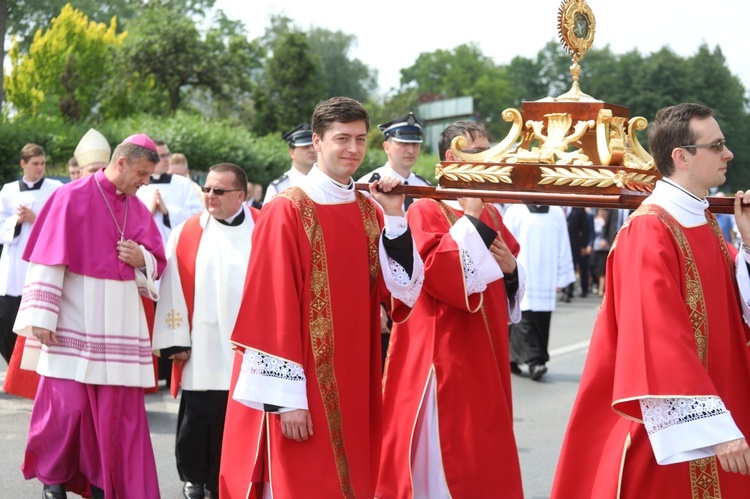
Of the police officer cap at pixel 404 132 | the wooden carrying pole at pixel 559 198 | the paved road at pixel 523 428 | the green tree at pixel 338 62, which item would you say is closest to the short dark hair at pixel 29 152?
the paved road at pixel 523 428

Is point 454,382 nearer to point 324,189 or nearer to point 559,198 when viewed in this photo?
point 324,189

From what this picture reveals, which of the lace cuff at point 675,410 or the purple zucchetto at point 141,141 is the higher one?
the purple zucchetto at point 141,141

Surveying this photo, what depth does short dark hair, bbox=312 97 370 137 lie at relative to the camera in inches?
174

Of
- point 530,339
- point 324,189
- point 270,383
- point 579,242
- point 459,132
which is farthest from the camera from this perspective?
point 579,242

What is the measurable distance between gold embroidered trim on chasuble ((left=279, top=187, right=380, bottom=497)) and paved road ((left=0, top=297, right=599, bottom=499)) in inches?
89.3

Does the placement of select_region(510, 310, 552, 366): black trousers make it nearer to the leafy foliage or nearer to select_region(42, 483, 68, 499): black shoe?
select_region(42, 483, 68, 499): black shoe

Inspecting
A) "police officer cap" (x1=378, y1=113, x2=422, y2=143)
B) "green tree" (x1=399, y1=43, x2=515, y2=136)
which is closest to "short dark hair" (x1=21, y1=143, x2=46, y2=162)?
"police officer cap" (x1=378, y1=113, x2=422, y2=143)

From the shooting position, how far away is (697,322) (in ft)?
12.7

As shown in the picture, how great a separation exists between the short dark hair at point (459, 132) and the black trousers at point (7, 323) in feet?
16.7

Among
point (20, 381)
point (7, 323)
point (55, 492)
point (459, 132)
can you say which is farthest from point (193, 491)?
point (7, 323)

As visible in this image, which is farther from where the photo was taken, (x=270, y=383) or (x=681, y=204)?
(x=270, y=383)

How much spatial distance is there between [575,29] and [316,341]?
184 cm

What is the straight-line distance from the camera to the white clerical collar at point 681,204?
3932 mm

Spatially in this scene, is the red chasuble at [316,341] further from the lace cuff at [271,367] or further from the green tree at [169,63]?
the green tree at [169,63]
